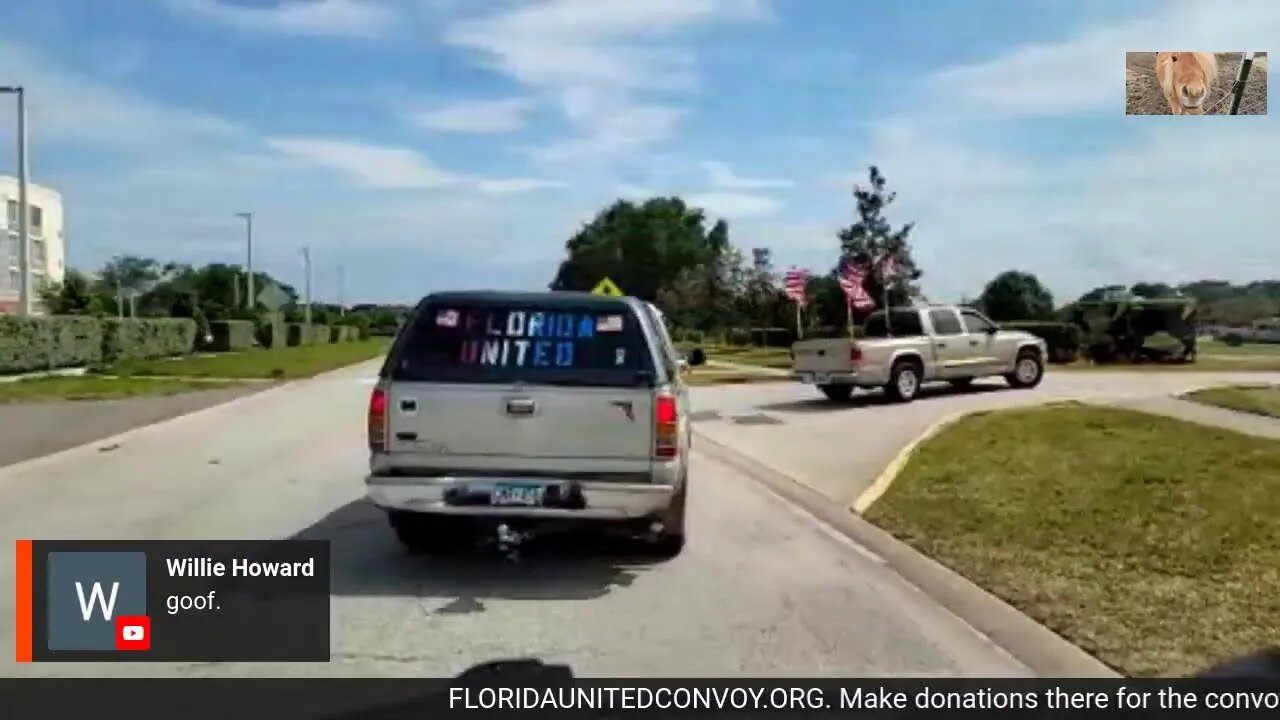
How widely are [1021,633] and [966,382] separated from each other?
70.9 feet

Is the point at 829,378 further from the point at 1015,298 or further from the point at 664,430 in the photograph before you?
the point at 1015,298

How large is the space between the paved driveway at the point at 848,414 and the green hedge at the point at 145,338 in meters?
23.7

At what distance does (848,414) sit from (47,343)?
85.9ft

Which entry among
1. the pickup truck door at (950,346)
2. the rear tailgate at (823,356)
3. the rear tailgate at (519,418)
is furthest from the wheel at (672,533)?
the pickup truck door at (950,346)

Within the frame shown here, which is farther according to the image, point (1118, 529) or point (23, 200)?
point (23, 200)

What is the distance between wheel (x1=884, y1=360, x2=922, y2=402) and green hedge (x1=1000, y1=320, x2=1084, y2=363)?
53.1 feet

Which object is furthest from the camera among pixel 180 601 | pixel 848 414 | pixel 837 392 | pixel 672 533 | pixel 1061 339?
pixel 1061 339

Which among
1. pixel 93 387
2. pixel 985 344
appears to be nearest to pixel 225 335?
pixel 93 387

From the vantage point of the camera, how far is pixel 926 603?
762 cm

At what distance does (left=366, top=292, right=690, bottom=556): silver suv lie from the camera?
25.9 feet

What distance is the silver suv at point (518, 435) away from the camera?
25.9 feet

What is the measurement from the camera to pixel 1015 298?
5109cm

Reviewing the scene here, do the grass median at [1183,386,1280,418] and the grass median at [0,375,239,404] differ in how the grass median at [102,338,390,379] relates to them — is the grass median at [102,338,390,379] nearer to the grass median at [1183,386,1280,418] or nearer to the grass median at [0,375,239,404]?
the grass median at [0,375,239,404]

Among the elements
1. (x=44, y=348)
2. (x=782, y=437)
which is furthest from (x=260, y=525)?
(x=44, y=348)
